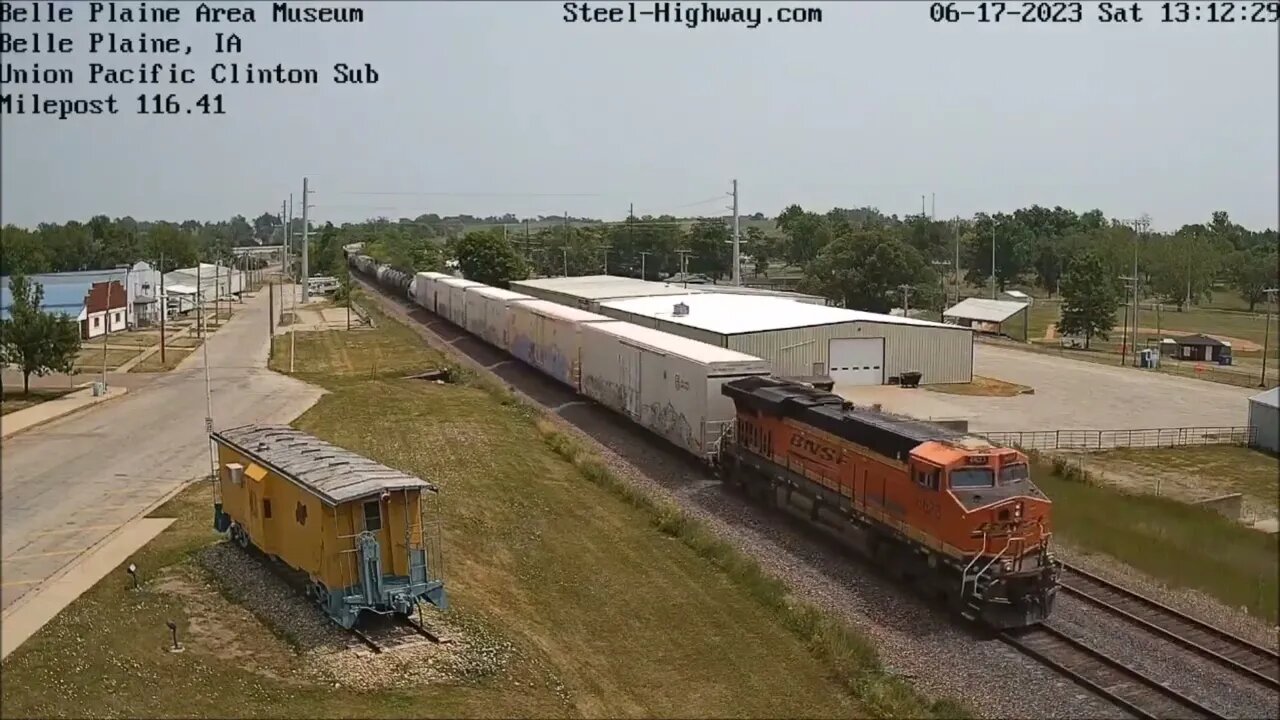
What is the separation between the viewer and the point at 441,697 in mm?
13844

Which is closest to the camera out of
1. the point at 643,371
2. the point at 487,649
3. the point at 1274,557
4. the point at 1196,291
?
the point at 1274,557

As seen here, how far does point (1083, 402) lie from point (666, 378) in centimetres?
2309

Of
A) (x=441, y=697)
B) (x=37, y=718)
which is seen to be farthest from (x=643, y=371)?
(x=37, y=718)

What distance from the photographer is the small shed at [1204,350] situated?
6531cm

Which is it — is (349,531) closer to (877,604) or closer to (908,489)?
(877,604)

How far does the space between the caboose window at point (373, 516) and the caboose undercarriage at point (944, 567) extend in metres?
9.12

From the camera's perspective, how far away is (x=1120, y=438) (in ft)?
116

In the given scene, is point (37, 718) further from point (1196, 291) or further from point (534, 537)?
point (1196, 291)

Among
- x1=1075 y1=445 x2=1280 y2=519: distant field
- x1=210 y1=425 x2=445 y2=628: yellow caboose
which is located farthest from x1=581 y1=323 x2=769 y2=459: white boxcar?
x1=210 y1=425 x2=445 y2=628: yellow caboose

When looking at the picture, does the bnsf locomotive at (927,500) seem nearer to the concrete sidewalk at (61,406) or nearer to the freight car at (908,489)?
the freight car at (908,489)

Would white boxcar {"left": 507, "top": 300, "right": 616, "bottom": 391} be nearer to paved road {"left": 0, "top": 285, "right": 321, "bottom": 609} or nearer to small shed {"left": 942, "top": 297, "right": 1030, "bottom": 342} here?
paved road {"left": 0, "top": 285, "right": 321, "bottom": 609}

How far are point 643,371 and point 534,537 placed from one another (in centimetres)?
1083

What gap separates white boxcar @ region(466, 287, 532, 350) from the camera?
54.4m

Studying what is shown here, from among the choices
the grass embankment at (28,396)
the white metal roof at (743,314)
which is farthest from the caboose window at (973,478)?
the grass embankment at (28,396)
